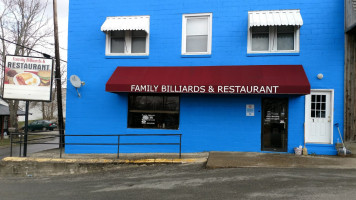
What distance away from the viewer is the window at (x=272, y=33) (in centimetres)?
802

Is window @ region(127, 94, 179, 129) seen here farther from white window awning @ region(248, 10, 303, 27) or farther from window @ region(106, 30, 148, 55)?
white window awning @ region(248, 10, 303, 27)

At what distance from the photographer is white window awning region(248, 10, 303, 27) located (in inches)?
307

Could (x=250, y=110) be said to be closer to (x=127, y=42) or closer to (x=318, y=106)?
(x=318, y=106)

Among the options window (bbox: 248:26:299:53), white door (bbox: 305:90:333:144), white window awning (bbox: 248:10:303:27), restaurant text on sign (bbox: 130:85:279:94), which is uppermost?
white window awning (bbox: 248:10:303:27)

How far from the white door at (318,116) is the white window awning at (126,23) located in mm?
6143

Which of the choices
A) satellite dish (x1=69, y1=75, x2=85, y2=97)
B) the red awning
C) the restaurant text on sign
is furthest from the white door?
satellite dish (x1=69, y1=75, x2=85, y2=97)

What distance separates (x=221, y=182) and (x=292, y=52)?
5188 mm

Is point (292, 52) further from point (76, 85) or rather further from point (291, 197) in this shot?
point (76, 85)

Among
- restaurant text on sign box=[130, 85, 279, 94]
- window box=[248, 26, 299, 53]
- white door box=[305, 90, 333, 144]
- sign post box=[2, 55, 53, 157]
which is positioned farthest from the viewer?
sign post box=[2, 55, 53, 157]

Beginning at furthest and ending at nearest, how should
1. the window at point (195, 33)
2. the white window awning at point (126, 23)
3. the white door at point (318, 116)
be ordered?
the window at point (195, 33) < the white window awning at point (126, 23) < the white door at point (318, 116)

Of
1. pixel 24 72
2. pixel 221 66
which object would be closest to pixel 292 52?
pixel 221 66

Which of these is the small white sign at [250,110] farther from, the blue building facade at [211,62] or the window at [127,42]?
the window at [127,42]

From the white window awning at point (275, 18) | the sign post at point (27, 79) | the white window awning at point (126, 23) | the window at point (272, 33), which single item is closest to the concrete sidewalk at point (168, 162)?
the sign post at point (27, 79)

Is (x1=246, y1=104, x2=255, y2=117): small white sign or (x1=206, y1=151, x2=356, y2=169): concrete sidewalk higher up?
(x1=246, y1=104, x2=255, y2=117): small white sign
